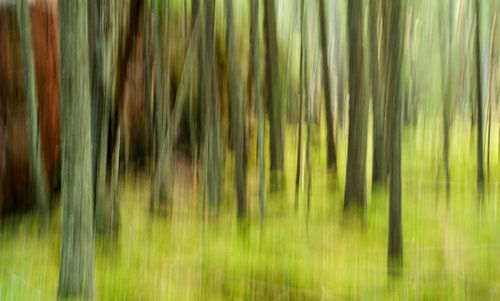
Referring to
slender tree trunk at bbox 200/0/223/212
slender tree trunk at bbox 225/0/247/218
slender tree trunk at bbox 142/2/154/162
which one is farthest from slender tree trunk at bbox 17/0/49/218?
slender tree trunk at bbox 225/0/247/218

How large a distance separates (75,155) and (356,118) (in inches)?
133

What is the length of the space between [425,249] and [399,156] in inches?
37.6

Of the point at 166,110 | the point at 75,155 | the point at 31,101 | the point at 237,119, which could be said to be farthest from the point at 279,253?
the point at 31,101

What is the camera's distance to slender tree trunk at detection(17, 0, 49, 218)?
183 inches

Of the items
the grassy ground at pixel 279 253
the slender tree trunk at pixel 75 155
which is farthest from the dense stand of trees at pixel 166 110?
the grassy ground at pixel 279 253

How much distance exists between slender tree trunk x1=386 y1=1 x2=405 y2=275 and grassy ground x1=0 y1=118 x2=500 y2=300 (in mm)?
123

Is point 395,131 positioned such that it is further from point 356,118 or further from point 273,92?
point 273,92

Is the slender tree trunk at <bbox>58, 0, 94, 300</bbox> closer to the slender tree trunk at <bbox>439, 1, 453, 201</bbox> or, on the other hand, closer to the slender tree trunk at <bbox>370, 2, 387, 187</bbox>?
the slender tree trunk at <bbox>370, 2, 387, 187</bbox>

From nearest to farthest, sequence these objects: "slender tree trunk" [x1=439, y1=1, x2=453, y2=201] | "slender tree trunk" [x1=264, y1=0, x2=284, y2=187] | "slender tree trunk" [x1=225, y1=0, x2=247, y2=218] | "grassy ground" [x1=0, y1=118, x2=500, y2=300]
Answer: "grassy ground" [x1=0, y1=118, x2=500, y2=300] → "slender tree trunk" [x1=225, y1=0, x2=247, y2=218] → "slender tree trunk" [x1=439, y1=1, x2=453, y2=201] → "slender tree trunk" [x1=264, y1=0, x2=284, y2=187]

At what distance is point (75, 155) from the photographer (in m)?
3.09

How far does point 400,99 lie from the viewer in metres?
3.63

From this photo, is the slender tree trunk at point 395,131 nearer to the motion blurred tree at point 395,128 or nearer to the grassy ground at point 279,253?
the motion blurred tree at point 395,128

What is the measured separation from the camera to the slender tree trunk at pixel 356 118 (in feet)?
17.2

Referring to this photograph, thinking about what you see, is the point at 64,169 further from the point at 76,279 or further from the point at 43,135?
the point at 43,135
